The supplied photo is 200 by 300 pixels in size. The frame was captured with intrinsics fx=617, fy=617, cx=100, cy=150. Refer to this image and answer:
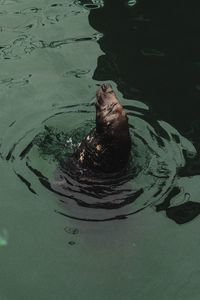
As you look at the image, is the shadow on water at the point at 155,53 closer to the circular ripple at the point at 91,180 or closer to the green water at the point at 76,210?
the green water at the point at 76,210

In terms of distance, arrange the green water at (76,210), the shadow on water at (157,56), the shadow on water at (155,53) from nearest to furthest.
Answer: the green water at (76,210) → the shadow on water at (157,56) → the shadow on water at (155,53)

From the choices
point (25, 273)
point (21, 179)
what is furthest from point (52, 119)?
point (25, 273)

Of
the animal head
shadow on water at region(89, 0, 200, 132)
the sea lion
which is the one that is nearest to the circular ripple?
the sea lion

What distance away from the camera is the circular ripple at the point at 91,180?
5270 mm

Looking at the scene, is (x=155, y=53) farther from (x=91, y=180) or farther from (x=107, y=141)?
(x=107, y=141)

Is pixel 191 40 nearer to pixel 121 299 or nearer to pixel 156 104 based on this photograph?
pixel 156 104

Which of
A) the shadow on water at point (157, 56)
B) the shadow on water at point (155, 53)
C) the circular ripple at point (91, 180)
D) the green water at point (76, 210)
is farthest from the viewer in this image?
the shadow on water at point (155, 53)

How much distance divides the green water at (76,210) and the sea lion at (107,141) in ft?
1.23

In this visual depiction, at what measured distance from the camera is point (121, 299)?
15.3ft

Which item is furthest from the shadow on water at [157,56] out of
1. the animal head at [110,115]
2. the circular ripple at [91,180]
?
the animal head at [110,115]

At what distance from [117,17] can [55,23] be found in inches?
33.1

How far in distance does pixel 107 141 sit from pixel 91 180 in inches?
19.9

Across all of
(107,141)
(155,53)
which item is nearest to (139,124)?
(107,141)

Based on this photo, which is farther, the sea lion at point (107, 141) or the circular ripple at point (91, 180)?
the circular ripple at point (91, 180)
